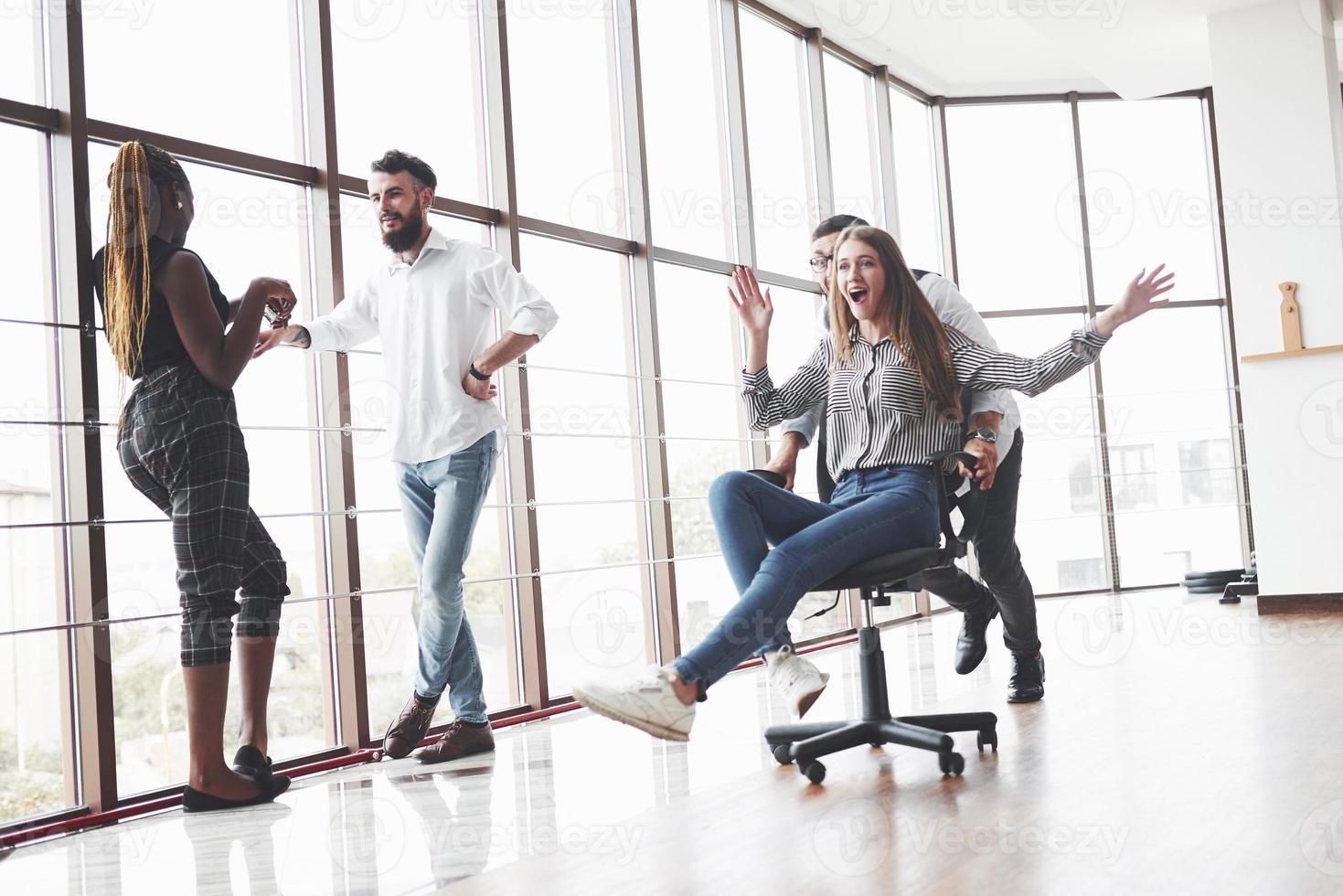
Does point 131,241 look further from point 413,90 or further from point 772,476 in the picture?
Result: point 413,90

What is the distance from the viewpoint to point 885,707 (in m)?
2.30

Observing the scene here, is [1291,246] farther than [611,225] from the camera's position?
Yes

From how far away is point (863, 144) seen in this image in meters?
6.66

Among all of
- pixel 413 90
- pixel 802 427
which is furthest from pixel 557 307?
pixel 802 427

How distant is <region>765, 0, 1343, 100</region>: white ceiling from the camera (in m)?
5.48

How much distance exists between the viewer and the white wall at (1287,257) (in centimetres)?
499

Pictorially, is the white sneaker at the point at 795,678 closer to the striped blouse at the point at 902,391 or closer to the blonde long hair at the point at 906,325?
the striped blouse at the point at 902,391

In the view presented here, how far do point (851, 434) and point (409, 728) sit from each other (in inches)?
53.1

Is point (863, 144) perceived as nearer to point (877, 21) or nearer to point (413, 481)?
point (877, 21)

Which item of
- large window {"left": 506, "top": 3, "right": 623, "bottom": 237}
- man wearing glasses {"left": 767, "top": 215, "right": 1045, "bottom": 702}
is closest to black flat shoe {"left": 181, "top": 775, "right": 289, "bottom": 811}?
man wearing glasses {"left": 767, "top": 215, "right": 1045, "bottom": 702}

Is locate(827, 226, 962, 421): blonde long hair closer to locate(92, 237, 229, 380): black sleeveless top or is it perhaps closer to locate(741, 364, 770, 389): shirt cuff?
locate(741, 364, 770, 389): shirt cuff

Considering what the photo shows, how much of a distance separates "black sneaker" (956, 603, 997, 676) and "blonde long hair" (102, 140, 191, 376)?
200 centimetres

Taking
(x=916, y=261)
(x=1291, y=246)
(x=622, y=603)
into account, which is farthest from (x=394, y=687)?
(x=916, y=261)

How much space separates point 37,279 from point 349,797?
142 centimetres
